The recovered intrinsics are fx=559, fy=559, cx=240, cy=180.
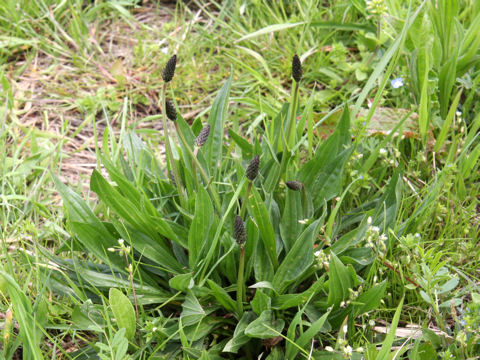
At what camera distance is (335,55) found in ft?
10.2

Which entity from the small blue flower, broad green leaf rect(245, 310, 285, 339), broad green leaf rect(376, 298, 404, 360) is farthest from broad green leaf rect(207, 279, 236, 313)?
the small blue flower

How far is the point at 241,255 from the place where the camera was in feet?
5.48

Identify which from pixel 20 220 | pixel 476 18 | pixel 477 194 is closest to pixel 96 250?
pixel 20 220

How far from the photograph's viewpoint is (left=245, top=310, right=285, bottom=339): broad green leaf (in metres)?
1.74

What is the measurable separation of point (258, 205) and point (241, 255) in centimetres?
23

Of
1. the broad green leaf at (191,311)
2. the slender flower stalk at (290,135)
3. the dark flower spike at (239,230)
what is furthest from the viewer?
the slender flower stalk at (290,135)

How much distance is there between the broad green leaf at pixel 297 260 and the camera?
72.8 inches

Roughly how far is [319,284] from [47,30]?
2650 mm

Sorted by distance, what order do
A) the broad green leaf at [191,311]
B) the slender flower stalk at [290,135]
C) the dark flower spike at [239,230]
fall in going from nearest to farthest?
the dark flower spike at [239,230] → the broad green leaf at [191,311] → the slender flower stalk at [290,135]

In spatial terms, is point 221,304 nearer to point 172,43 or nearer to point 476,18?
Answer: point 476,18

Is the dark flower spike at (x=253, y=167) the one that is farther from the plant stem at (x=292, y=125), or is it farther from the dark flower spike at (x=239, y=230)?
the plant stem at (x=292, y=125)

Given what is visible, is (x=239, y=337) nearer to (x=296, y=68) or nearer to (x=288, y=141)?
(x=288, y=141)

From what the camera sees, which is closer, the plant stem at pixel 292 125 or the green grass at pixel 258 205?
the green grass at pixel 258 205

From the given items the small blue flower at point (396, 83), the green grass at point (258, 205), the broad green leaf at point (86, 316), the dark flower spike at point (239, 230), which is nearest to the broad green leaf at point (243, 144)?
the green grass at point (258, 205)
